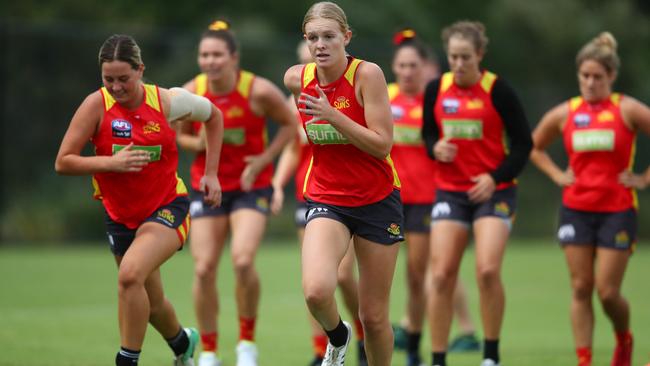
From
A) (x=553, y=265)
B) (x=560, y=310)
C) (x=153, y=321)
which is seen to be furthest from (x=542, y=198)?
(x=153, y=321)

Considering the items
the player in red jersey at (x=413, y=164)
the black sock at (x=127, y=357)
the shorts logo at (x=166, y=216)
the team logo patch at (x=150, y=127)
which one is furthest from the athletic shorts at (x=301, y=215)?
the black sock at (x=127, y=357)

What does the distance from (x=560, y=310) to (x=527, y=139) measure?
5474 mm

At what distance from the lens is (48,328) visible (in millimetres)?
9961

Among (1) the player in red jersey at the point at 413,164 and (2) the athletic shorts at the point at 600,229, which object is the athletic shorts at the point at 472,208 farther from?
(1) the player in red jersey at the point at 413,164

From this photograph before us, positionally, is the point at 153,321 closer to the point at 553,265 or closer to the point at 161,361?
the point at 161,361

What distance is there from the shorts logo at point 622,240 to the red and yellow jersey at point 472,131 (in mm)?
849

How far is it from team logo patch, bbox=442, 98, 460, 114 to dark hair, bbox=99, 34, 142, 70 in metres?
2.41

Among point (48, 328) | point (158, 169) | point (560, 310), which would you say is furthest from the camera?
point (560, 310)

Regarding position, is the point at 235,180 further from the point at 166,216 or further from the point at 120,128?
the point at 120,128

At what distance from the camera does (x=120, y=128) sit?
6293 mm

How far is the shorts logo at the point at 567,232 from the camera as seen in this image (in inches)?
306

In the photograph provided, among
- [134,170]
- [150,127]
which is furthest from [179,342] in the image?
[150,127]

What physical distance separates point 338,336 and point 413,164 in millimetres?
2976

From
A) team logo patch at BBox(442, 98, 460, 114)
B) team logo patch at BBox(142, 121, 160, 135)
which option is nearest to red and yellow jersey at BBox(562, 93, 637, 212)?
team logo patch at BBox(442, 98, 460, 114)
